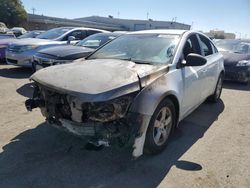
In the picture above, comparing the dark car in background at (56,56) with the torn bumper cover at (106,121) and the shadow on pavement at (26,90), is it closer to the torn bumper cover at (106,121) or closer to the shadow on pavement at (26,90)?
the shadow on pavement at (26,90)

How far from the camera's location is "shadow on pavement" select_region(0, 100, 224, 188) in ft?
9.99

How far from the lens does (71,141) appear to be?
400 cm

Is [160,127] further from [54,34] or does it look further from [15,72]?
[54,34]

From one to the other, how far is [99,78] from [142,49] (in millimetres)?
1377

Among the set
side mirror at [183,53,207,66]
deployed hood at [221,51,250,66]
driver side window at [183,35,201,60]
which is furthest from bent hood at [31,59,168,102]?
deployed hood at [221,51,250,66]

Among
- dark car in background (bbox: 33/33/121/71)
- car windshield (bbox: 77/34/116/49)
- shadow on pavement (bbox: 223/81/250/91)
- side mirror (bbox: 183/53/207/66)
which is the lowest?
shadow on pavement (bbox: 223/81/250/91)

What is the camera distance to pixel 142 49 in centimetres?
430

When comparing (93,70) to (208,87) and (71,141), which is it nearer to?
(71,141)

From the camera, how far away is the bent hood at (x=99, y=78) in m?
2.94

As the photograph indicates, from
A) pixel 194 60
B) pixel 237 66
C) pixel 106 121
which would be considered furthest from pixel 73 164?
pixel 237 66

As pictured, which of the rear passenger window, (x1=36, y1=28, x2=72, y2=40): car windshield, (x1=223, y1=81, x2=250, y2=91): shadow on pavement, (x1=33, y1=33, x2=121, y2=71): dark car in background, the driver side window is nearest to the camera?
the driver side window

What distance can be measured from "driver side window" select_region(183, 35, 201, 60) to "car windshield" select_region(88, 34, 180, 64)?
0.70 feet

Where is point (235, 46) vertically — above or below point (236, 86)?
above

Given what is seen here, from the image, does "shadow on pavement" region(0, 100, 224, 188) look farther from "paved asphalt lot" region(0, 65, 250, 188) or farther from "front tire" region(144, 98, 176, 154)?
"front tire" region(144, 98, 176, 154)
